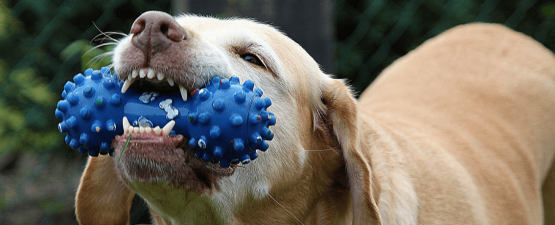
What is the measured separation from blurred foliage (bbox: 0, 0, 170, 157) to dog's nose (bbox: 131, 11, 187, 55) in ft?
5.55

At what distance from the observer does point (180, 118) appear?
4.49 feet

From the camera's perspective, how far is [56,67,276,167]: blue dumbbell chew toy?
1354 mm

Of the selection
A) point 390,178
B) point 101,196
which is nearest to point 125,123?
point 101,196

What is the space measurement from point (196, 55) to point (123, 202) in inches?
44.9

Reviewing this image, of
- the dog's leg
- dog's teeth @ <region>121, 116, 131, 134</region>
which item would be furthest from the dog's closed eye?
the dog's leg

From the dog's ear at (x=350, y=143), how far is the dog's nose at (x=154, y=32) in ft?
2.76

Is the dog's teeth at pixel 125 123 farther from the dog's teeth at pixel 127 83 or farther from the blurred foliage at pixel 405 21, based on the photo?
the blurred foliage at pixel 405 21

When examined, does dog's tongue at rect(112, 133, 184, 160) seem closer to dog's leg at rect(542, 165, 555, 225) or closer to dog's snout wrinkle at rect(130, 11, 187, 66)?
dog's snout wrinkle at rect(130, 11, 187, 66)

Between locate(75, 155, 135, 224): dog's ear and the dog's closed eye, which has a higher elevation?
the dog's closed eye

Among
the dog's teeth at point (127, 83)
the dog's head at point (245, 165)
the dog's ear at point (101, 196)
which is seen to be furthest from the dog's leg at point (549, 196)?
the dog's teeth at point (127, 83)

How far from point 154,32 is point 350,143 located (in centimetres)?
91

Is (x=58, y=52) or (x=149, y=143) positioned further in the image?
(x=58, y=52)

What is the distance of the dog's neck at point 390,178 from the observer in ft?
6.71

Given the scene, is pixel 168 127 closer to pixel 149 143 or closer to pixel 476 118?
pixel 149 143
